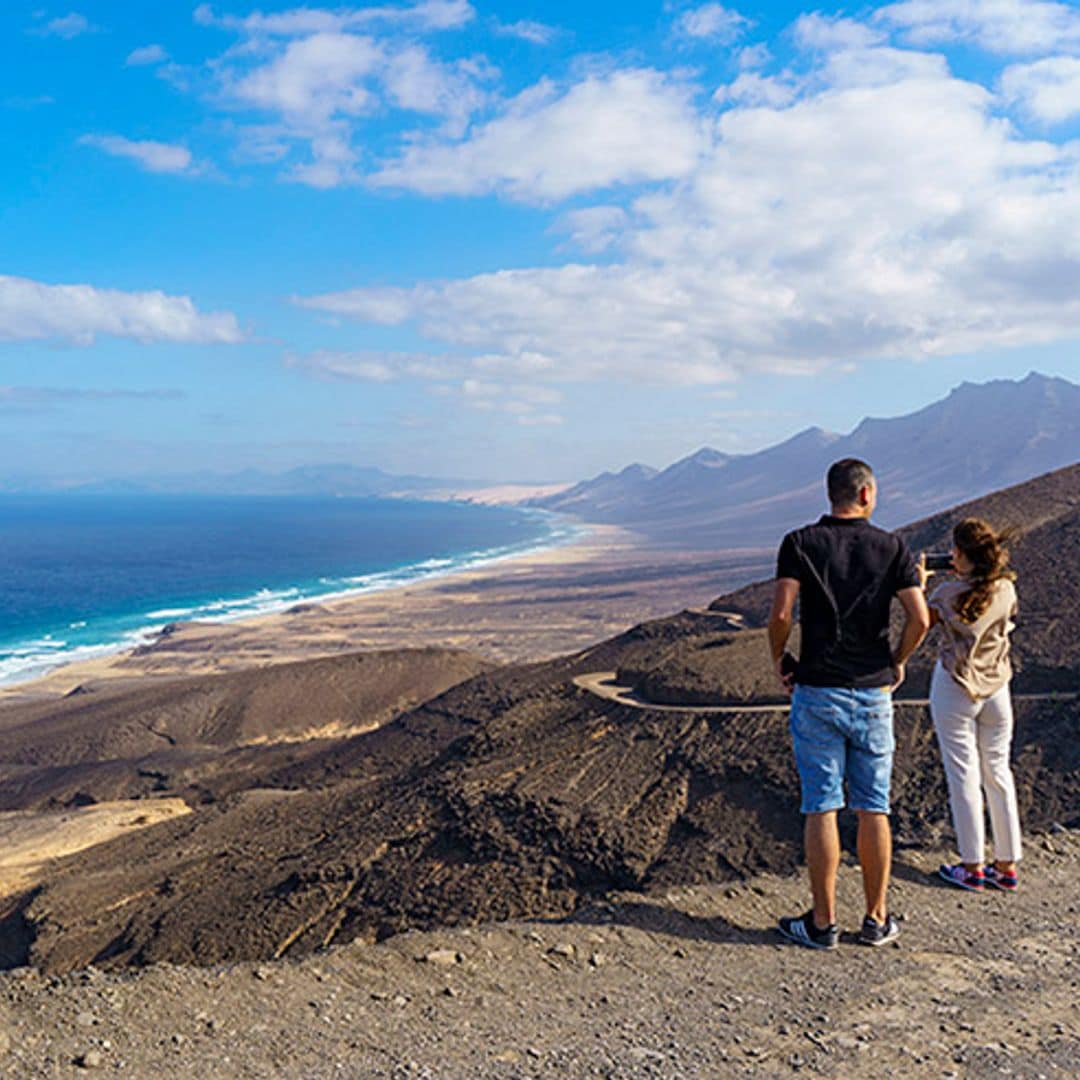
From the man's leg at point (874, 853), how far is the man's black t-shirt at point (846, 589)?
0.77 meters

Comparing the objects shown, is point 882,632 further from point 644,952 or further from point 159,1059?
point 159,1059

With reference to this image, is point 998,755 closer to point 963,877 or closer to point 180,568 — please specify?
point 963,877

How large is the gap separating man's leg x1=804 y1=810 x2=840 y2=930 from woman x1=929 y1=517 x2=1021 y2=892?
114cm

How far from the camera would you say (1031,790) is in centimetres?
788

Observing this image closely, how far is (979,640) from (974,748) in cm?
71

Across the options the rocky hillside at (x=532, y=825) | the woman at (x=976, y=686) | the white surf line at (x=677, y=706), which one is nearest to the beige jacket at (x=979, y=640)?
the woman at (x=976, y=686)

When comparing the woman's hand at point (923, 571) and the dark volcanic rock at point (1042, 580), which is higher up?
the woman's hand at point (923, 571)

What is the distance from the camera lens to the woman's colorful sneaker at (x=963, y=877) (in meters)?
6.20

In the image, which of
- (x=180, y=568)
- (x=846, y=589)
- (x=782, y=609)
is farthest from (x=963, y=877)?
(x=180, y=568)

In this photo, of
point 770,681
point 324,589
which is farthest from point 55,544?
point 770,681

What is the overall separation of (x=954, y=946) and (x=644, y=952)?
1.69m

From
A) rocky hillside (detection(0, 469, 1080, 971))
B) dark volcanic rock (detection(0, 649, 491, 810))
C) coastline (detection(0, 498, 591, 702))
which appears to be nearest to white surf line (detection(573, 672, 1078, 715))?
rocky hillside (detection(0, 469, 1080, 971))

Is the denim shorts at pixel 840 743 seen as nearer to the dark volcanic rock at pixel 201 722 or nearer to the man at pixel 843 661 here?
the man at pixel 843 661

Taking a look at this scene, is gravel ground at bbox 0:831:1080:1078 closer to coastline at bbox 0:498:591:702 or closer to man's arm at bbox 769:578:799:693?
man's arm at bbox 769:578:799:693
